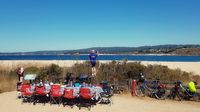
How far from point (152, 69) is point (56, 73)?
572 centimetres

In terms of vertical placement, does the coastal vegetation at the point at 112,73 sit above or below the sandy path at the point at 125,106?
above

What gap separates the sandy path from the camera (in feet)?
43.6

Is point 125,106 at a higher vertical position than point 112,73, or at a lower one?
lower

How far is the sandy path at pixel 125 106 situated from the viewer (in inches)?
523

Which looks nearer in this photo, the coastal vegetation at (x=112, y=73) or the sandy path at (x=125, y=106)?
the sandy path at (x=125, y=106)

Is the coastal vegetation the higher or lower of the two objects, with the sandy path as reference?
higher

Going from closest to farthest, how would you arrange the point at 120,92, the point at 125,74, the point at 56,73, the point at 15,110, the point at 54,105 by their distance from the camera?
the point at 15,110
the point at 54,105
the point at 120,92
the point at 125,74
the point at 56,73

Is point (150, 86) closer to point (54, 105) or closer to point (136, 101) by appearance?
point (136, 101)

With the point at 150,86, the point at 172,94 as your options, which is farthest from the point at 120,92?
the point at 172,94

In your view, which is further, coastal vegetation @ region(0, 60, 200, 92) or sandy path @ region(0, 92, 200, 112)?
coastal vegetation @ region(0, 60, 200, 92)

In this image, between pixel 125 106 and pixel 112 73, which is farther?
pixel 112 73

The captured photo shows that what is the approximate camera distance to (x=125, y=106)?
545 inches

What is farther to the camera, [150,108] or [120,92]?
[120,92]

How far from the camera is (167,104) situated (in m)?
14.4
